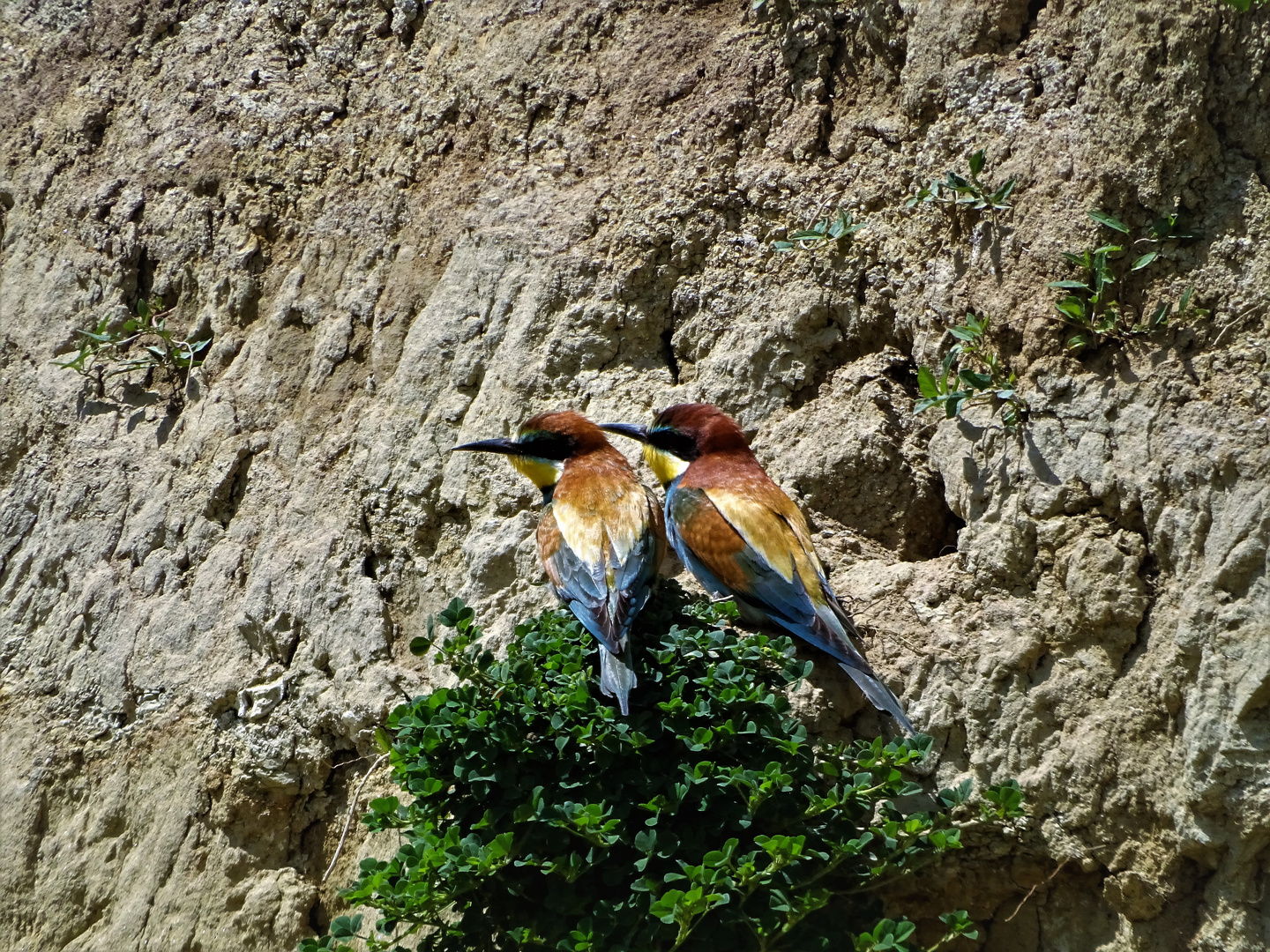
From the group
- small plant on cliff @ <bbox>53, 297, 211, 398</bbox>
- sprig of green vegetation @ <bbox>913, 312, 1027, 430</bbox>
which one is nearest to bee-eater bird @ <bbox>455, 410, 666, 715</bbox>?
sprig of green vegetation @ <bbox>913, 312, 1027, 430</bbox>

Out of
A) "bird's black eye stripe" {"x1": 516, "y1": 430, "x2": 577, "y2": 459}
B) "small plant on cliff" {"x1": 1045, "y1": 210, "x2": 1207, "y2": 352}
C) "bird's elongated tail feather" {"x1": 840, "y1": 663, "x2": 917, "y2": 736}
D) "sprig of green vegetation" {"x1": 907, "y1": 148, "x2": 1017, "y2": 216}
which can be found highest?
"sprig of green vegetation" {"x1": 907, "y1": 148, "x2": 1017, "y2": 216}

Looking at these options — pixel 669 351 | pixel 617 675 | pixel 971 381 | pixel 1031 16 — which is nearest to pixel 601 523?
pixel 617 675

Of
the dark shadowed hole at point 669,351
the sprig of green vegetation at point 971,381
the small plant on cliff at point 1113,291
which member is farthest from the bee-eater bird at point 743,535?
the small plant on cliff at point 1113,291

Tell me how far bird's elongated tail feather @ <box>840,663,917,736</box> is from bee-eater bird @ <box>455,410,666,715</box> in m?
0.50

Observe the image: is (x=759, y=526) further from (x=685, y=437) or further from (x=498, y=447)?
(x=498, y=447)

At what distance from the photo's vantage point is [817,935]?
6.97 feet

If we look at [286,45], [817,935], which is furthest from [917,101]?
[286,45]

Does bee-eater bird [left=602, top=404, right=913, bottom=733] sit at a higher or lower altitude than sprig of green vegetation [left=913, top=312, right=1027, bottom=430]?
lower

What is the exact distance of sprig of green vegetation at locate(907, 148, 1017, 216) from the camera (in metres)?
2.85

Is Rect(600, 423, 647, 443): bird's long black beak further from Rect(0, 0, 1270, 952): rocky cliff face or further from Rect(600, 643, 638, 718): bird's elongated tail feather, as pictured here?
Rect(600, 643, 638, 718): bird's elongated tail feather

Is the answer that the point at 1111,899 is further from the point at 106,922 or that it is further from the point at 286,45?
the point at 286,45

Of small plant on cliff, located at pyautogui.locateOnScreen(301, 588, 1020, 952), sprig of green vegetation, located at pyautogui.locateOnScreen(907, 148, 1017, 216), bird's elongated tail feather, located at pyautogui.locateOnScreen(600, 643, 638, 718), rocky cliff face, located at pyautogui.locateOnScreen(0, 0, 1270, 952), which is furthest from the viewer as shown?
sprig of green vegetation, located at pyautogui.locateOnScreen(907, 148, 1017, 216)

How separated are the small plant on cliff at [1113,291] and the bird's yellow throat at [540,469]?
4.31 ft

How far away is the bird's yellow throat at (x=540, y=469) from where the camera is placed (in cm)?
305
